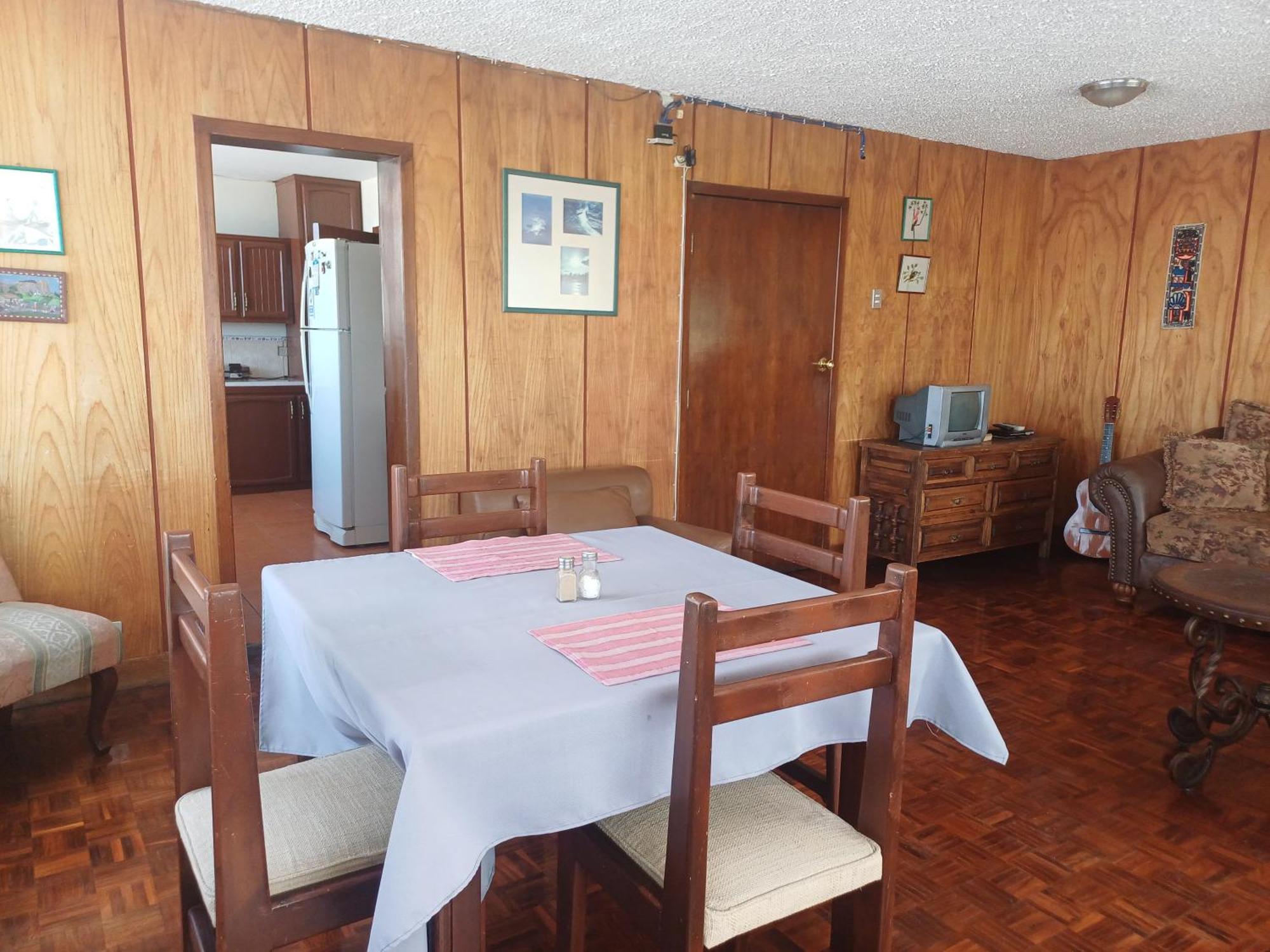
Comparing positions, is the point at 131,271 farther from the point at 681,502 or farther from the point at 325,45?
the point at 681,502

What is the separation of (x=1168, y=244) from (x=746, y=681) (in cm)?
510

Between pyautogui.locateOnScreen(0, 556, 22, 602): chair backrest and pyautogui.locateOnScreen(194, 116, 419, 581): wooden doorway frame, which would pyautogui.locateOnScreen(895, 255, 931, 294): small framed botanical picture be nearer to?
pyautogui.locateOnScreen(194, 116, 419, 581): wooden doorway frame

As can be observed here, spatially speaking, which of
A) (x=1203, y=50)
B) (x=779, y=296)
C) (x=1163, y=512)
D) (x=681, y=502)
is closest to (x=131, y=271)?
(x=681, y=502)

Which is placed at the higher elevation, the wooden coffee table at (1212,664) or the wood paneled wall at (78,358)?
the wood paneled wall at (78,358)

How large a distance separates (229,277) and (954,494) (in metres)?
5.31

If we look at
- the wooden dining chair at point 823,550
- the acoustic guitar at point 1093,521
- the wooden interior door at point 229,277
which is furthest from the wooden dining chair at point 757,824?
the wooden interior door at point 229,277

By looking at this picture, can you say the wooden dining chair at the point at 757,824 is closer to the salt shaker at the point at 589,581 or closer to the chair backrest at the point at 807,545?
the salt shaker at the point at 589,581

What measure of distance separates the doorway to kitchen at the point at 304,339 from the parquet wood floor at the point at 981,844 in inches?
43.0

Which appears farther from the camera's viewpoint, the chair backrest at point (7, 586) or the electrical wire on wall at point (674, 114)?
the electrical wire on wall at point (674, 114)

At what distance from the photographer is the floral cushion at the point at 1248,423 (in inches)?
181

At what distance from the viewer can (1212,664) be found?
2744 millimetres

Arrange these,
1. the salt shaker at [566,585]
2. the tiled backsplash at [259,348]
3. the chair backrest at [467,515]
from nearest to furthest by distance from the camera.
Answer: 1. the salt shaker at [566,585]
2. the chair backrest at [467,515]
3. the tiled backsplash at [259,348]

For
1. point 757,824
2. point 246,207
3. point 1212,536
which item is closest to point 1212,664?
point 1212,536

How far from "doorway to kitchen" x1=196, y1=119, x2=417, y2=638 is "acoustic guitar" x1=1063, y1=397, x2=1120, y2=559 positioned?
148 inches
